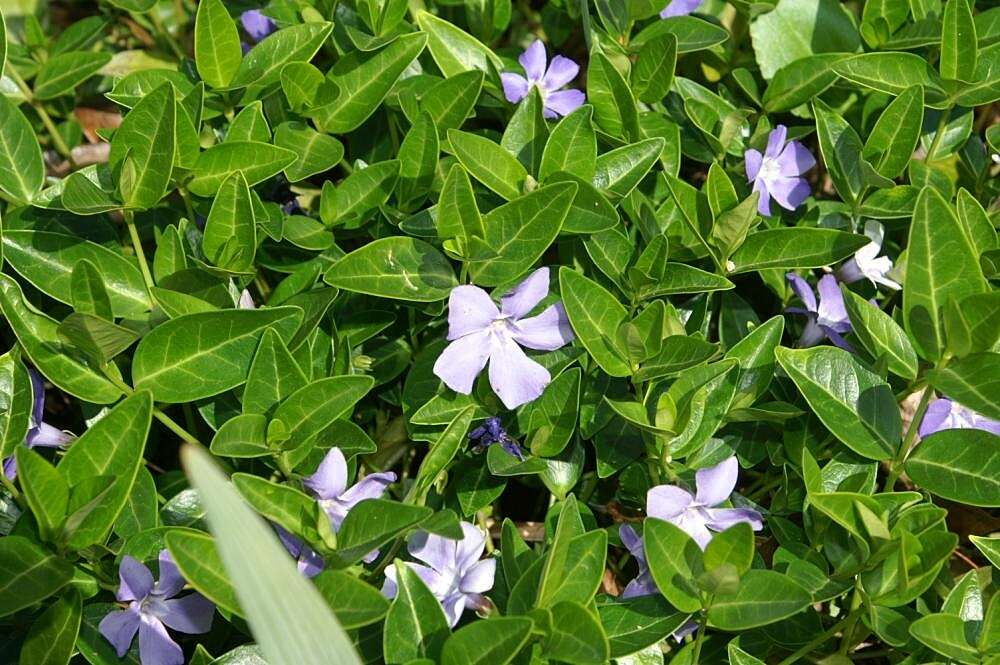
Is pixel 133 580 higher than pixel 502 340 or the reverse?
the reverse

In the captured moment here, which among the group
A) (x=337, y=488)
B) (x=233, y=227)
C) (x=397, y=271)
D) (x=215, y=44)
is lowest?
(x=337, y=488)

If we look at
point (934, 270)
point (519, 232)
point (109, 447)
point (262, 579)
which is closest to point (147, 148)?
point (109, 447)

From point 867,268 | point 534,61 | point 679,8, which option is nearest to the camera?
point 867,268

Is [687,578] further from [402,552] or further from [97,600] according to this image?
[97,600]

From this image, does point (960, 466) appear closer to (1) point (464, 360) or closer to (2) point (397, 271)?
(1) point (464, 360)

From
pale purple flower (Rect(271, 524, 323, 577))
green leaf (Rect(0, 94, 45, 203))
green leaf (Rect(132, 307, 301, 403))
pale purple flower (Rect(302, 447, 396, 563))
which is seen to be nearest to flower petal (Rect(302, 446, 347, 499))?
pale purple flower (Rect(302, 447, 396, 563))

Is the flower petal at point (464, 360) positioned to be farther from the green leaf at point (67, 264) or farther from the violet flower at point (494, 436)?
the green leaf at point (67, 264)

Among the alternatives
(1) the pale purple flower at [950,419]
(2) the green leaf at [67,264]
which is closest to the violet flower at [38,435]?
(2) the green leaf at [67,264]
